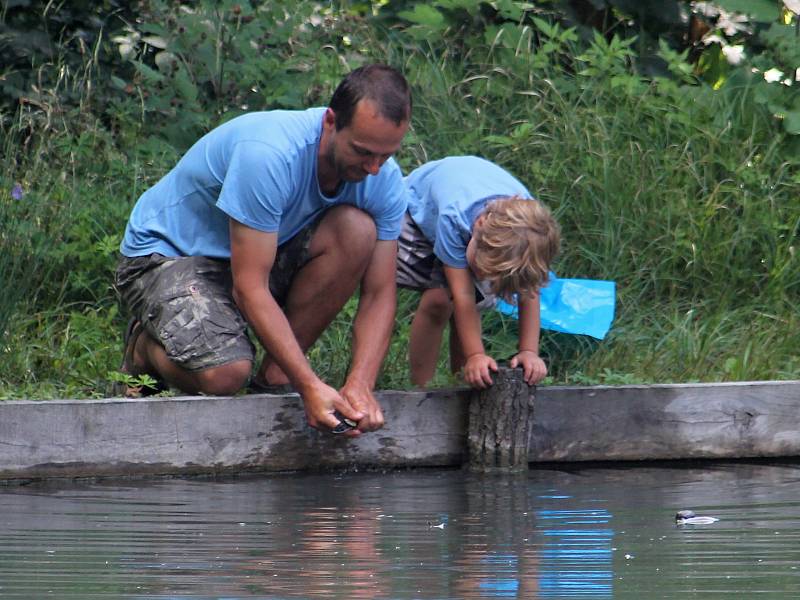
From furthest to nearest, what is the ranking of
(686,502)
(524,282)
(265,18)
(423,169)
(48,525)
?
(265,18), (423,169), (524,282), (686,502), (48,525)

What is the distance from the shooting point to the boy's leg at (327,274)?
491 centimetres

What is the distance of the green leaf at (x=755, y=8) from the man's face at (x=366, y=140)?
10.4ft

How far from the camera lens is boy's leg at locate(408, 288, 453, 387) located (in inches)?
214

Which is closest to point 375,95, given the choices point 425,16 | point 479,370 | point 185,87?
point 479,370

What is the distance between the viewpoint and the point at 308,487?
4.75 meters

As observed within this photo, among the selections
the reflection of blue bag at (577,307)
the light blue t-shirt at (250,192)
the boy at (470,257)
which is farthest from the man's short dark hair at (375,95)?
the reflection of blue bag at (577,307)

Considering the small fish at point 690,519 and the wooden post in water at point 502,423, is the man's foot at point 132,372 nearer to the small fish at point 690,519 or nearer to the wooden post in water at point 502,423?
the wooden post in water at point 502,423

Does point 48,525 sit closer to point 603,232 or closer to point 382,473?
point 382,473

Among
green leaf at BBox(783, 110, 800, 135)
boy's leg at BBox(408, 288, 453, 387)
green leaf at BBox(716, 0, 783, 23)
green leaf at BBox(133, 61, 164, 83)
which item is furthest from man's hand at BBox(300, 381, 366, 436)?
green leaf at BBox(716, 0, 783, 23)

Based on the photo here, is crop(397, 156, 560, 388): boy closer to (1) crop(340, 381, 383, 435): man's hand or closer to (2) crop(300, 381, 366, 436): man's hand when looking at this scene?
(1) crop(340, 381, 383, 435): man's hand

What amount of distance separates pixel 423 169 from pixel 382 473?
3.94 ft

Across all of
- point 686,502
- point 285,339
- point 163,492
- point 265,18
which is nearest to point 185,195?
point 285,339

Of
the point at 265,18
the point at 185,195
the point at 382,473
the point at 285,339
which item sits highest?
the point at 265,18

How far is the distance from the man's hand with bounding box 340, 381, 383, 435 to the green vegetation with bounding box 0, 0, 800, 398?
31.3 inches
